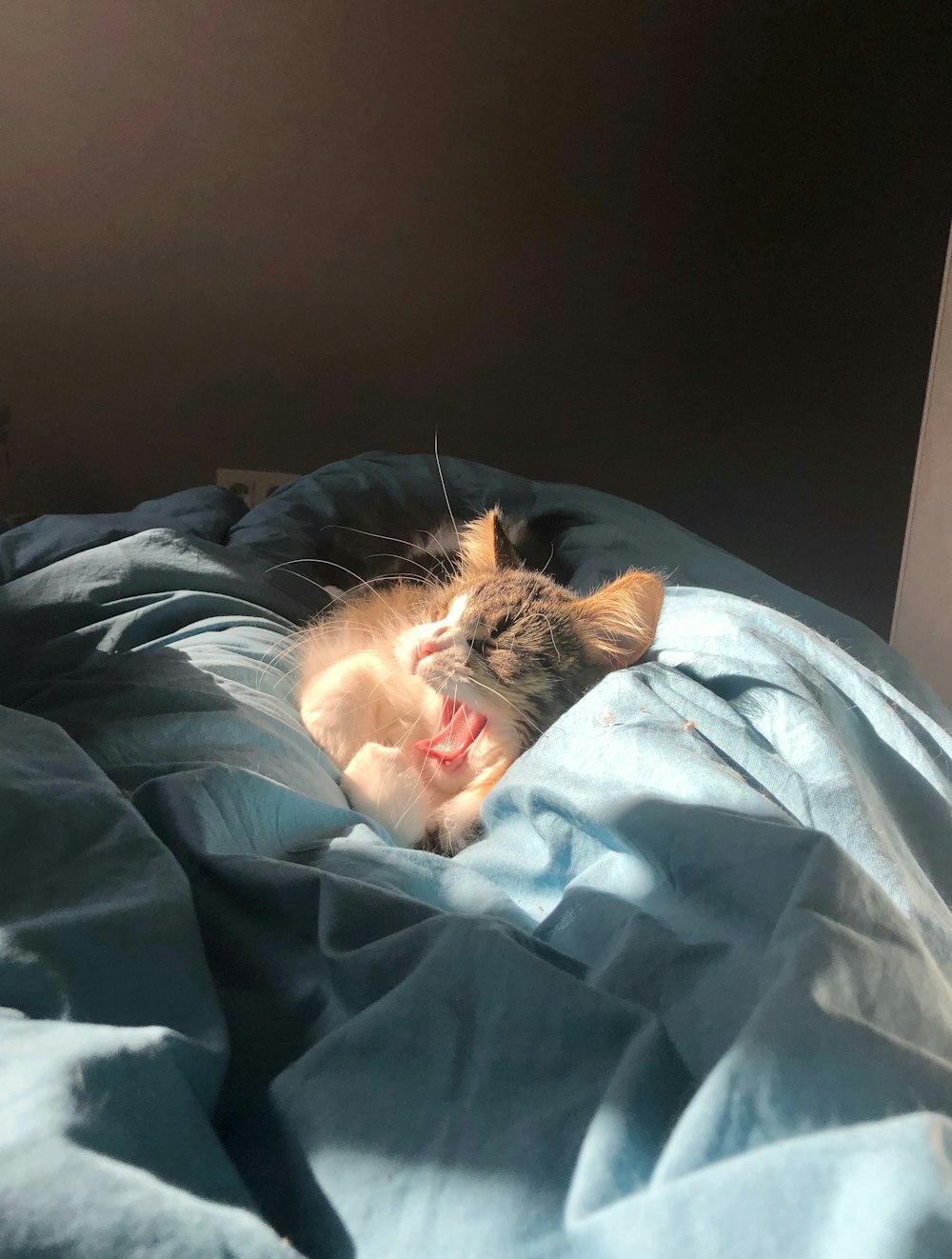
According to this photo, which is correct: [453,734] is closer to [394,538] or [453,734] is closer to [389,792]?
[389,792]

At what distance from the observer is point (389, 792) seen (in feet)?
3.01

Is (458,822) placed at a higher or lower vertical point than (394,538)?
lower

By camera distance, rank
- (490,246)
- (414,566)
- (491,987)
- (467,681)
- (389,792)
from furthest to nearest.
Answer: (490,246) → (414,566) → (467,681) → (389,792) → (491,987)

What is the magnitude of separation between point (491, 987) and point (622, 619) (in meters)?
0.66

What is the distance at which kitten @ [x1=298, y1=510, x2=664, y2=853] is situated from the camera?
3.35 ft

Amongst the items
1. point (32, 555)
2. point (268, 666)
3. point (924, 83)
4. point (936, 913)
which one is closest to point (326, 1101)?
point (936, 913)

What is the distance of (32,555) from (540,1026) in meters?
1.01

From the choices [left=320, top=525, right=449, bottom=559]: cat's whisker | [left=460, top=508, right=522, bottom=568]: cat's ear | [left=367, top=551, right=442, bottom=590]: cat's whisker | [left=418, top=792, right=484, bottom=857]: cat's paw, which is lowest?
[left=418, top=792, right=484, bottom=857]: cat's paw

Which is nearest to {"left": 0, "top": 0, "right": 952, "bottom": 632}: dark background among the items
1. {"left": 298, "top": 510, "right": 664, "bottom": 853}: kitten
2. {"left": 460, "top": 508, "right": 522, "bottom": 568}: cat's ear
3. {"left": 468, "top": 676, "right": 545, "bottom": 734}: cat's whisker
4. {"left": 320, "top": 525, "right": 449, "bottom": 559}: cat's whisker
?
{"left": 320, "top": 525, "right": 449, "bottom": 559}: cat's whisker

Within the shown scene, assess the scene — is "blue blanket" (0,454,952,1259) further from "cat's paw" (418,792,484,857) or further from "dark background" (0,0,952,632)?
"dark background" (0,0,952,632)

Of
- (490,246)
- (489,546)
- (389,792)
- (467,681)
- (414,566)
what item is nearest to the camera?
(389,792)

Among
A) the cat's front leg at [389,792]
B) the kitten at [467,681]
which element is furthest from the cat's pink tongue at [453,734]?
the cat's front leg at [389,792]

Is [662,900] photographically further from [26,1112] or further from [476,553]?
[476,553]

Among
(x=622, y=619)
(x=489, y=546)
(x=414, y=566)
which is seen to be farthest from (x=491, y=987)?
(x=414, y=566)
